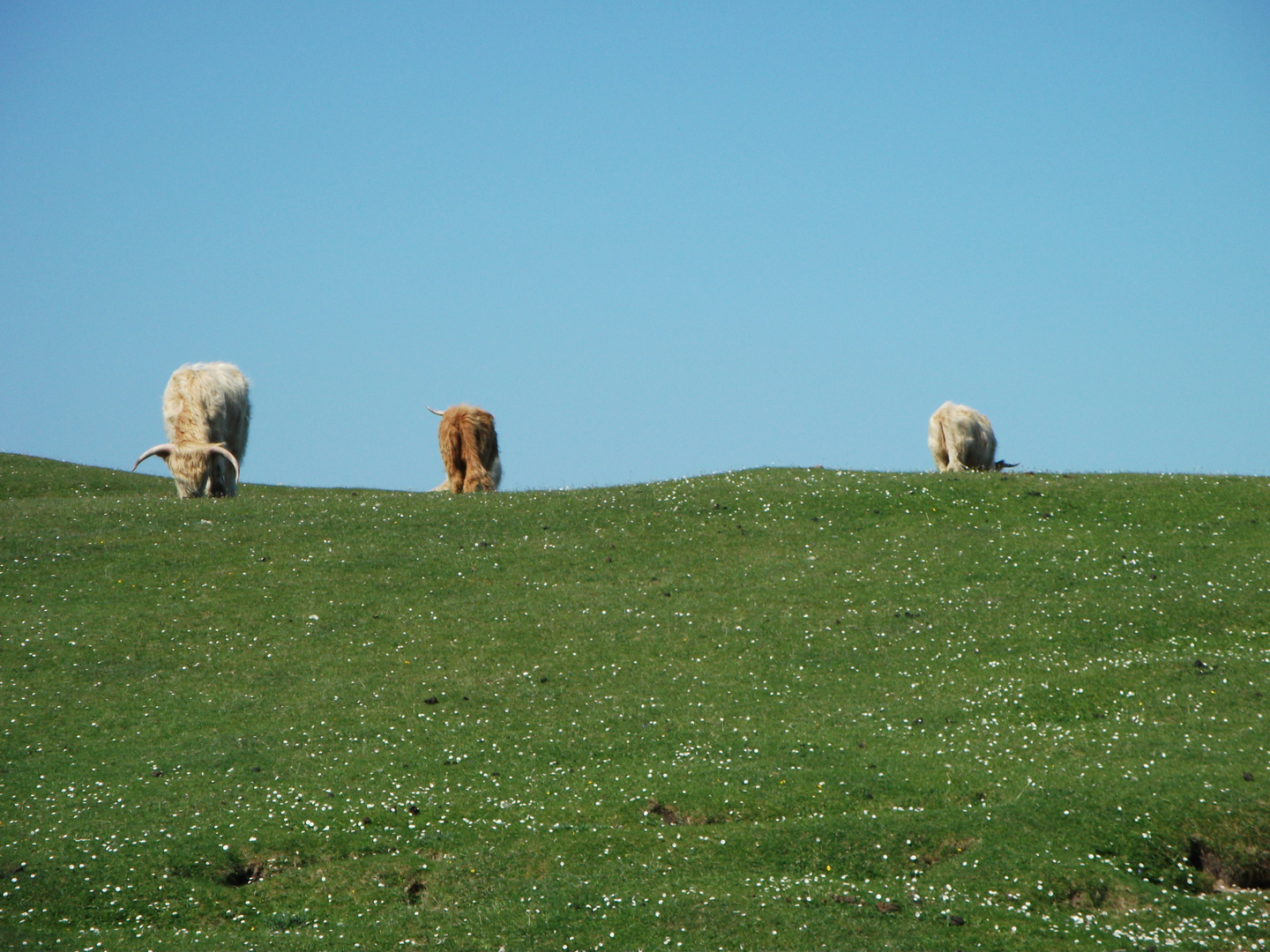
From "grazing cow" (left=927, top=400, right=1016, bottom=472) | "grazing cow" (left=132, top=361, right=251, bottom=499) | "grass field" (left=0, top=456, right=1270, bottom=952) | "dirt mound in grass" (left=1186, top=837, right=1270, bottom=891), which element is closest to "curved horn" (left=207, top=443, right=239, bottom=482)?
"grazing cow" (left=132, top=361, right=251, bottom=499)

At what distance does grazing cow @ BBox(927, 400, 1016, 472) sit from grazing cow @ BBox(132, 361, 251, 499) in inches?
900

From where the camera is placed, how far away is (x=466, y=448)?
116ft

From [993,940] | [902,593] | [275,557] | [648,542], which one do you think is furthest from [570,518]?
[993,940]

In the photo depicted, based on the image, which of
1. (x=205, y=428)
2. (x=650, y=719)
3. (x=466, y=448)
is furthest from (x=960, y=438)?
(x=205, y=428)

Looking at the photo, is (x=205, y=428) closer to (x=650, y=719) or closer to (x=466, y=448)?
(x=466, y=448)

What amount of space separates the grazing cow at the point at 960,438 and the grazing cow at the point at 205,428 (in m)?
22.8

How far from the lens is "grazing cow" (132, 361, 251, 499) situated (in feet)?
106

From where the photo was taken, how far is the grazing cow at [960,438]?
37.6 m

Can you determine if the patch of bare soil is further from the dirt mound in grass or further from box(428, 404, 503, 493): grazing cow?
box(428, 404, 503, 493): grazing cow

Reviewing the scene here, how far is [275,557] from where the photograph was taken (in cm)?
2541

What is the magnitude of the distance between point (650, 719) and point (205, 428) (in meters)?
21.0

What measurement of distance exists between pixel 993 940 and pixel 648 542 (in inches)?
601

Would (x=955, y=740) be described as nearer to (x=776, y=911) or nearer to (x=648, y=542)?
(x=776, y=911)

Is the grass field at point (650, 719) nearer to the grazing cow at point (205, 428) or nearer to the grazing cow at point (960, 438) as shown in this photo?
the grazing cow at point (205, 428)
